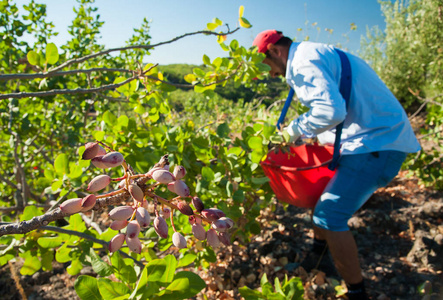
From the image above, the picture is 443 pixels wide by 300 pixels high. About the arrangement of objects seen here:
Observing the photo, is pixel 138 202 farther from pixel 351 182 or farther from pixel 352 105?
pixel 352 105

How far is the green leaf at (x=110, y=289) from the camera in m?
0.62

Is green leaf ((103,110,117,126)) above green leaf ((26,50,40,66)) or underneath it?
underneath

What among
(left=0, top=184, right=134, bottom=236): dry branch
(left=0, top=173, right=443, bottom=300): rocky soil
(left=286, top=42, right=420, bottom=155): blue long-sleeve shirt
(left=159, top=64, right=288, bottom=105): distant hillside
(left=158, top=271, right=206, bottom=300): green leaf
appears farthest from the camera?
(left=159, top=64, right=288, bottom=105): distant hillside

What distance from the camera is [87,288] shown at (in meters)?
0.63

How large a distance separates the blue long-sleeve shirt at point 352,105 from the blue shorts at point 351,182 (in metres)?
0.05

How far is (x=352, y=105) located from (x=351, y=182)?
43cm

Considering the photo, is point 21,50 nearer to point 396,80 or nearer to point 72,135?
point 72,135

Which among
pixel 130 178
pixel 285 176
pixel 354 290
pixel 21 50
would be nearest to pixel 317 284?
pixel 354 290

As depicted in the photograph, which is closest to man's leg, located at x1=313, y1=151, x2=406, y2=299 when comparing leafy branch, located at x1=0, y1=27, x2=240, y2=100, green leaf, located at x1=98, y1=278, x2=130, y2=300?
leafy branch, located at x1=0, y1=27, x2=240, y2=100

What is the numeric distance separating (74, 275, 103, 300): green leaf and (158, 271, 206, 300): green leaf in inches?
5.7

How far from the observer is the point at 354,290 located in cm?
169

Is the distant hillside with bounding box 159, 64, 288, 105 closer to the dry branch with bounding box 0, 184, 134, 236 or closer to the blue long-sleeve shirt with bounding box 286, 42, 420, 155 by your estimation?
the blue long-sleeve shirt with bounding box 286, 42, 420, 155

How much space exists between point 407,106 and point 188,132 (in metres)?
7.52

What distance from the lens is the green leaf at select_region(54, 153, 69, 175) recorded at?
1.08m
